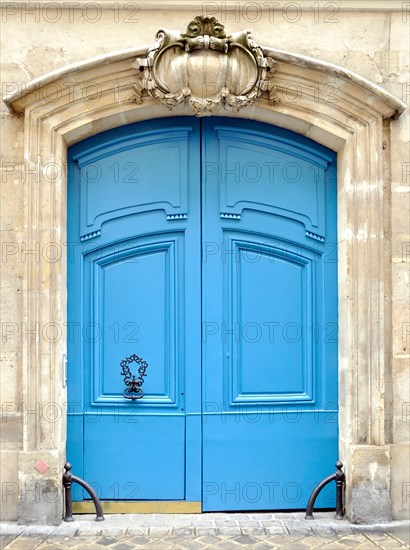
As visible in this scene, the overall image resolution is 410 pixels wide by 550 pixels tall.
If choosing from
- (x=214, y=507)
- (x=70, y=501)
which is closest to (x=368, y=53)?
(x=214, y=507)

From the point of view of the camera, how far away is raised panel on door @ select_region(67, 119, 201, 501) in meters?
4.63

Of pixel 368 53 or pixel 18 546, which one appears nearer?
pixel 18 546

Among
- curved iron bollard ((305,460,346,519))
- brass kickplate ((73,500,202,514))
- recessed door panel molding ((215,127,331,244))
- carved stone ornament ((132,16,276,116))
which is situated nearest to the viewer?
carved stone ornament ((132,16,276,116))

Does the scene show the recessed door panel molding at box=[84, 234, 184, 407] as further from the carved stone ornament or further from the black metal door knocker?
the carved stone ornament

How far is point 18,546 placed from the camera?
4016 millimetres

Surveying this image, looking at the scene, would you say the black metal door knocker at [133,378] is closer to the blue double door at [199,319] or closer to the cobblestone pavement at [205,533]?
the blue double door at [199,319]

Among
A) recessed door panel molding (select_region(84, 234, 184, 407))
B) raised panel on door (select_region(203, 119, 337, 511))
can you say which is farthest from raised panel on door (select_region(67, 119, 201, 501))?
raised panel on door (select_region(203, 119, 337, 511))

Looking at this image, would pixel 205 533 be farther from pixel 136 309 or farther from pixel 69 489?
pixel 136 309

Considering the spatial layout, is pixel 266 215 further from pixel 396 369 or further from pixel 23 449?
pixel 23 449

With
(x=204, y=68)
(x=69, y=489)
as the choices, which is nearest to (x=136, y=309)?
(x=69, y=489)

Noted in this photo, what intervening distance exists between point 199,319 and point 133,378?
0.60 m

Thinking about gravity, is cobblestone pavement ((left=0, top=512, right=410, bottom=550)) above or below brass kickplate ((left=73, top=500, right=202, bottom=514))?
below

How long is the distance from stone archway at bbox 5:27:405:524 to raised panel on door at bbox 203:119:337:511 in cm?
19

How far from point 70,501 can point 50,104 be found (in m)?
2.57
